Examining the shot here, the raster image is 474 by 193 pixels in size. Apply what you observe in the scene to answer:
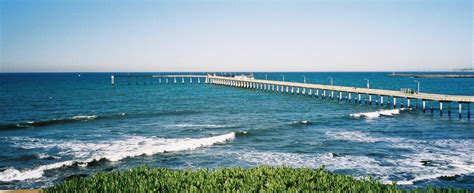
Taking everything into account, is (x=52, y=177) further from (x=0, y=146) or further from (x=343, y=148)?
(x=343, y=148)

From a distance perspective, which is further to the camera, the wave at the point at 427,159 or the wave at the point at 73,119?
the wave at the point at 73,119

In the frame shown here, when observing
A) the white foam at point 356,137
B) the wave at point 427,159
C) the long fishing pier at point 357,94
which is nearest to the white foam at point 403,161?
the wave at point 427,159

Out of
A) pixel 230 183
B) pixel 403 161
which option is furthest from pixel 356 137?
pixel 230 183

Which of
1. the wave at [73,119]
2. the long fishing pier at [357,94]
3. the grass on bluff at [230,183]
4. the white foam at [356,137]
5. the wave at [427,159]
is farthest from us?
the long fishing pier at [357,94]

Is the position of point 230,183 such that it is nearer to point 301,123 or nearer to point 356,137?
point 356,137

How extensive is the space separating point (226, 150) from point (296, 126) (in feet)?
42.3

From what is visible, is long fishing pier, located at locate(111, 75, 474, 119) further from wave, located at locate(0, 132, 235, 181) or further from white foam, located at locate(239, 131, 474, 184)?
wave, located at locate(0, 132, 235, 181)

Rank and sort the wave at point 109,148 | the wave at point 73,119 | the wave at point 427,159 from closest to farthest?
the wave at point 427,159 < the wave at point 109,148 < the wave at point 73,119

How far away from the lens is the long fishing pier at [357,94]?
46219mm

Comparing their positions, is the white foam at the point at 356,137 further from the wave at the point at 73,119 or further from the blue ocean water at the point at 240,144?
the wave at the point at 73,119

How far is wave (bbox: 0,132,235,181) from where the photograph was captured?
72.2 feet

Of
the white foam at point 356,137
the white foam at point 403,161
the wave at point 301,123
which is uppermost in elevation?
the wave at point 301,123

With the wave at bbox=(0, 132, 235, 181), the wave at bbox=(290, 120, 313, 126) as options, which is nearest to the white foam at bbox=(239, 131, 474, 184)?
the wave at bbox=(0, 132, 235, 181)

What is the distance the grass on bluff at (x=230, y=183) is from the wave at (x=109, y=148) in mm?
11211
